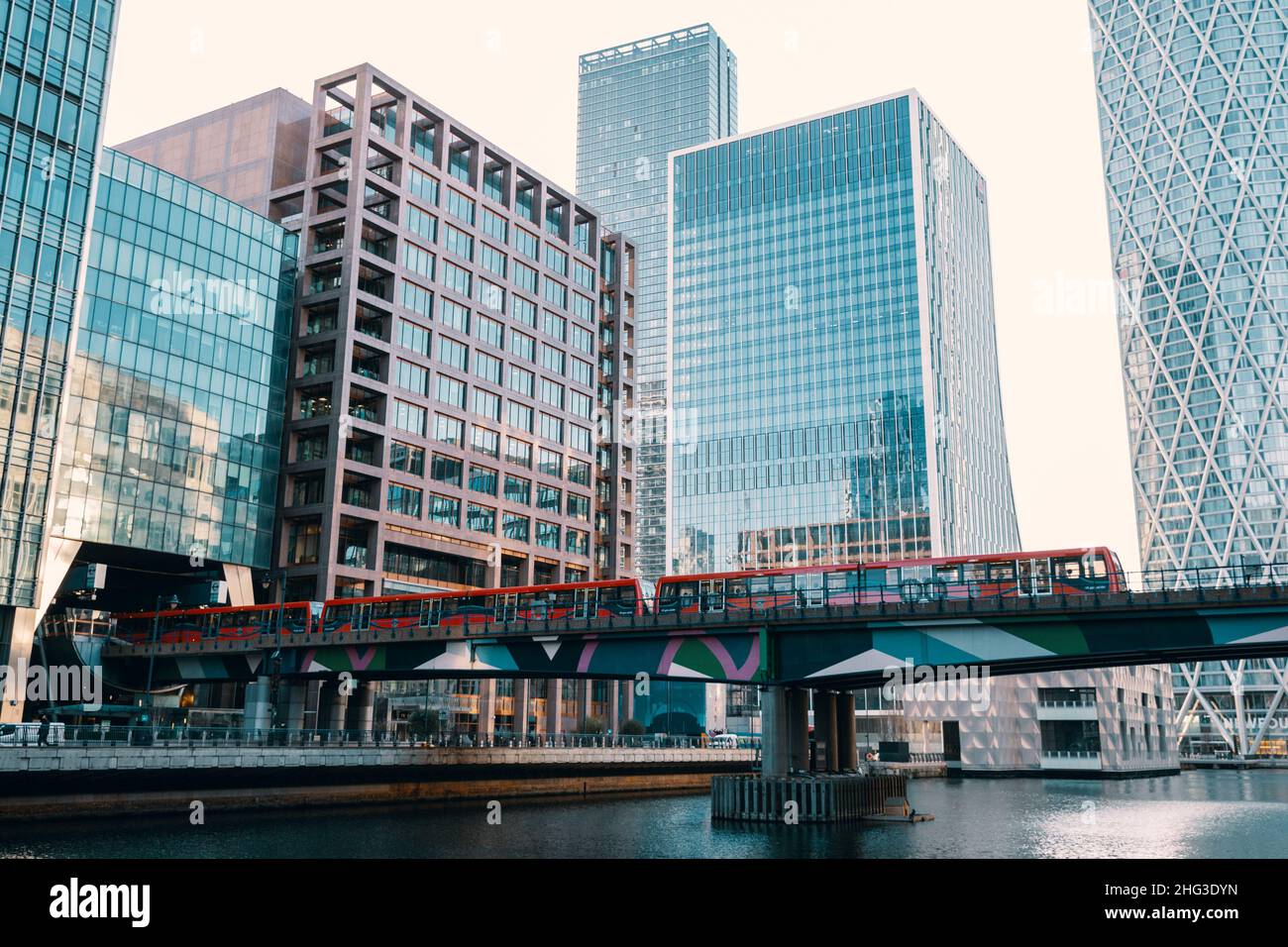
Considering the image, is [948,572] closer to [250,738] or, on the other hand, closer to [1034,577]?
[1034,577]

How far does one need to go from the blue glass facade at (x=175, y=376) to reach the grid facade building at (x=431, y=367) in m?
4.29

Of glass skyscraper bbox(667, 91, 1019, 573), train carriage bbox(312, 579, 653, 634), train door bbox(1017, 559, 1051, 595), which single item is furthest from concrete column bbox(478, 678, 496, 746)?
glass skyscraper bbox(667, 91, 1019, 573)

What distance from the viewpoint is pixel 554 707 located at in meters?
114

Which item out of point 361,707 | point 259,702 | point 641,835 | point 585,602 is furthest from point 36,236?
point 641,835

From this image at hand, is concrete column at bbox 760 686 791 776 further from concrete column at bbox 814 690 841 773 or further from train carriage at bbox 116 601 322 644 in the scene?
train carriage at bbox 116 601 322 644

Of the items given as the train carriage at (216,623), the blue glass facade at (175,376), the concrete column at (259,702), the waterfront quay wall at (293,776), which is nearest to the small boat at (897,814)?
the waterfront quay wall at (293,776)

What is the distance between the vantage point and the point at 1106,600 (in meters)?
44.7

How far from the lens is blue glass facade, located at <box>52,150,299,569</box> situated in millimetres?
79562

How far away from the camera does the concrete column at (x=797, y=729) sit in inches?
2149

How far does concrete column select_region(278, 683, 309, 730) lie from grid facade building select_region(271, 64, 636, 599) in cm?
1747

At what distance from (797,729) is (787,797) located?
16.4 feet

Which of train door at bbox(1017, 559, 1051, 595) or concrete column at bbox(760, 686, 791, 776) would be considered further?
concrete column at bbox(760, 686, 791, 776)
